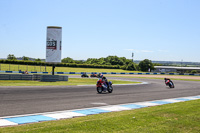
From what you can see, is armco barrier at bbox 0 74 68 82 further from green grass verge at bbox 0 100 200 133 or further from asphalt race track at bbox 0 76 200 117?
green grass verge at bbox 0 100 200 133

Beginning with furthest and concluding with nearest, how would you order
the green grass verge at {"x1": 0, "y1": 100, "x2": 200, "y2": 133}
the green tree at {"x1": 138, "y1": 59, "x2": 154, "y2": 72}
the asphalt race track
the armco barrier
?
the green tree at {"x1": 138, "y1": 59, "x2": 154, "y2": 72}
the armco barrier
the asphalt race track
the green grass verge at {"x1": 0, "y1": 100, "x2": 200, "y2": 133}

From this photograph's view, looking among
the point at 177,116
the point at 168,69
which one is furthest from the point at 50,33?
the point at 168,69

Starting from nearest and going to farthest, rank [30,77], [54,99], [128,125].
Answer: [128,125]
[54,99]
[30,77]

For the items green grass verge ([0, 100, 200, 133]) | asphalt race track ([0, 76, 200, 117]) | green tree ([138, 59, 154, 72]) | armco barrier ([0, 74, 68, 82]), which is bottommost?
asphalt race track ([0, 76, 200, 117])

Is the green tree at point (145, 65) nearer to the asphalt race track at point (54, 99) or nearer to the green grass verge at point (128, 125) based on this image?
the asphalt race track at point (54, 99)

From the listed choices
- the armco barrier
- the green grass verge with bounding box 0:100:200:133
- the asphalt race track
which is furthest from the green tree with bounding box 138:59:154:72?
the green grass verge with bounding box 0:100:200:133

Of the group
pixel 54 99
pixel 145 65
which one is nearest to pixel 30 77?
pixel 54 99

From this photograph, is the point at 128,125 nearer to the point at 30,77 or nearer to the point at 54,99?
the point at 54,99

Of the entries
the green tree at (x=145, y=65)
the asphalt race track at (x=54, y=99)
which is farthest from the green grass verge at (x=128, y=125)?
the green tree at (x=145, y=65)

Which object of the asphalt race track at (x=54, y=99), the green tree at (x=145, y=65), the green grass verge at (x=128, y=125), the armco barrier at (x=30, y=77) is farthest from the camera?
the green tree at (x=145, y=65)

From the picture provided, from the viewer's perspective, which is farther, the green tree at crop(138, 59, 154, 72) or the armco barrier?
the green tree at crop(138, 59, 154, 72)

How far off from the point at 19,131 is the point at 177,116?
5664mm

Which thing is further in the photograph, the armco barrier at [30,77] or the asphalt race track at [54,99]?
the armco barrier at [30,77]

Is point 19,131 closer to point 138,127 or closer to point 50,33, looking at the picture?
point 138,127
